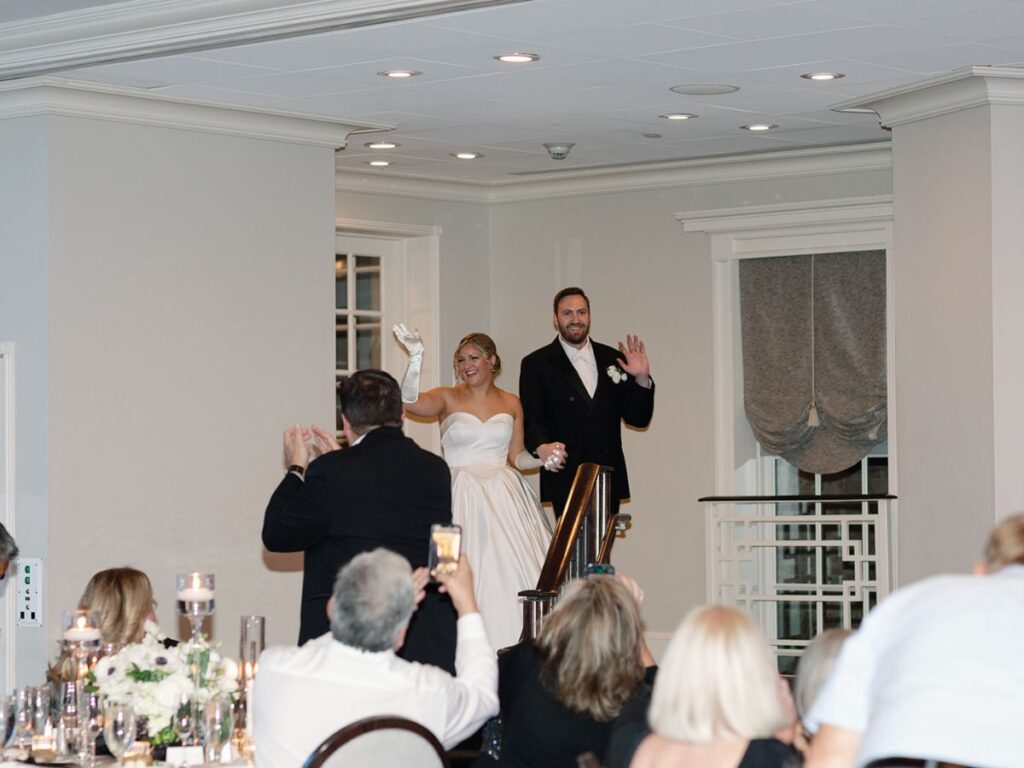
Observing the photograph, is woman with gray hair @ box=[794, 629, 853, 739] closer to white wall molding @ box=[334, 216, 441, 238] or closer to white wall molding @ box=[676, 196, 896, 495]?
white wall molding @ box=[676, 196, 896, 495]

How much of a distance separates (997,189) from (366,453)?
3253 millimetres

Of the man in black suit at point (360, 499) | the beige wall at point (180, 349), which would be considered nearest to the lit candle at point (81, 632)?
the man in black suit at point (360, 499)

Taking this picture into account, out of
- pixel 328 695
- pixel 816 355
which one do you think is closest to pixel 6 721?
pixel 328 695

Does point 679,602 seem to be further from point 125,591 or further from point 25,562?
point 125,591

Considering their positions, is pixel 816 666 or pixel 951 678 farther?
pixel 816 666

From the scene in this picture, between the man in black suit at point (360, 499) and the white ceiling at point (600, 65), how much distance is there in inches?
60.7

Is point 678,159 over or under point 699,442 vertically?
over

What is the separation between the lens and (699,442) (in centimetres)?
937

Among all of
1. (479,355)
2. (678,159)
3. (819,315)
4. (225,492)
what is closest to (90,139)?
(225,492)

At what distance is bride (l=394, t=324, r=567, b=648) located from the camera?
7.72 meters

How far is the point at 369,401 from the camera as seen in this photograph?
16.5 ft

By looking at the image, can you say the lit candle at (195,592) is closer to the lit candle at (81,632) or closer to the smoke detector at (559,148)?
the lit candle at (81,632)

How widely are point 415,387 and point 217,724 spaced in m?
3.81

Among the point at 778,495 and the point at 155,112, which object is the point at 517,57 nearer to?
the point at 155,112
